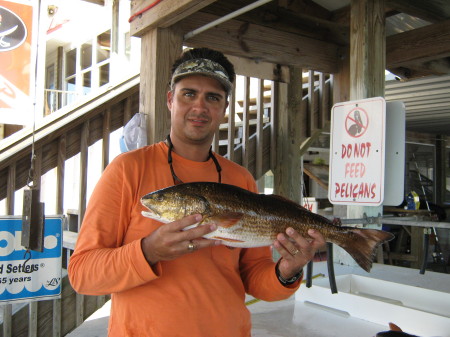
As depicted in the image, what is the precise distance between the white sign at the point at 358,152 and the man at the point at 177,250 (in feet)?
4.43

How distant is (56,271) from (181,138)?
1824 millimetres

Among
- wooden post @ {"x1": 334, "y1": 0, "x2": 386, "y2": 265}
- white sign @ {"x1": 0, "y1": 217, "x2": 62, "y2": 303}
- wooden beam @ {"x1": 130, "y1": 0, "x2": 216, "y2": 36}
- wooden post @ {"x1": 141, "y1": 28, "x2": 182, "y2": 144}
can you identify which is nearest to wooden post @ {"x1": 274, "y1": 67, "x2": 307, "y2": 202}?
wooden post @ {"x1": 334, "y1": 0, "x2": 386, "y2": 265}

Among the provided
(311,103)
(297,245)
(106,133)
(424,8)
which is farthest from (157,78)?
(424,8)

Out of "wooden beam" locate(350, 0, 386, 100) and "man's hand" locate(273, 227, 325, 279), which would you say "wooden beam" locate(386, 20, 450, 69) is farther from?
"man's hand" locate(273, 227, 325, 279)

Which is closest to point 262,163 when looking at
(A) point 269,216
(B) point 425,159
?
(A) point 269,216

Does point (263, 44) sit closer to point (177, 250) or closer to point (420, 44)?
point (420, 44)

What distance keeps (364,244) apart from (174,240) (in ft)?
2.31

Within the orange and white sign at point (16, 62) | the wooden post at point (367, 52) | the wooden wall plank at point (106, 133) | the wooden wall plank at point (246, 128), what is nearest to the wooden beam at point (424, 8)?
the wooden post at point (367, 52)

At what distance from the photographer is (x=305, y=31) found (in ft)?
13.8

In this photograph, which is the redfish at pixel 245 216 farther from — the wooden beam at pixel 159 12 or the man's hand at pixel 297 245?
the wooden beam at pixel 159 12

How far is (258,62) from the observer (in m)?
4.19

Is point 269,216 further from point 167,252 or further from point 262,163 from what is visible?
point 262,163

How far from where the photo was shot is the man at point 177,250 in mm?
1339

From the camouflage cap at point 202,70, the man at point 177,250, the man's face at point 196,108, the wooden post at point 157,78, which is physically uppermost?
the wooden post at point 157,78
